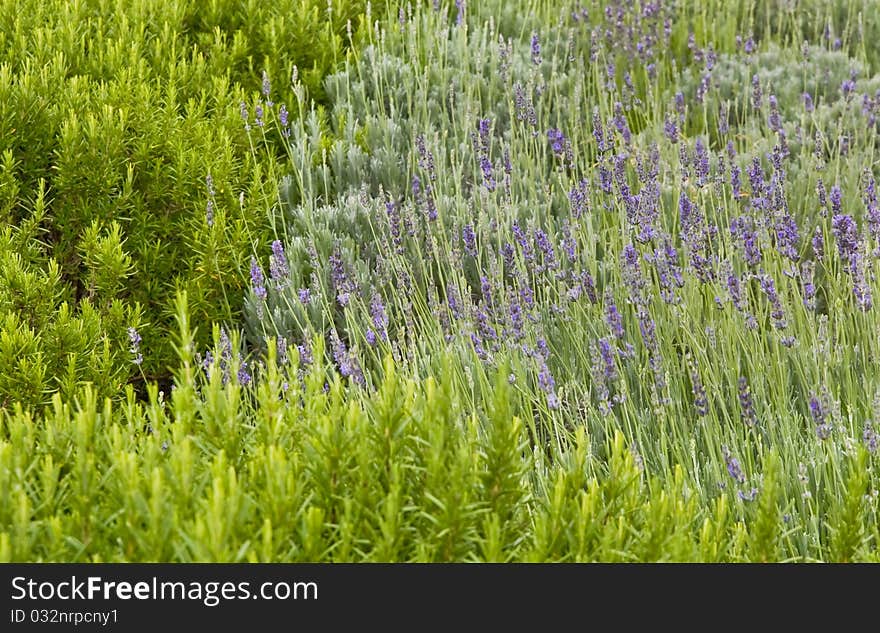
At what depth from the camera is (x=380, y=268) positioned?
420 centimetres

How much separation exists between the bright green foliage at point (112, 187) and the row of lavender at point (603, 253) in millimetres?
227

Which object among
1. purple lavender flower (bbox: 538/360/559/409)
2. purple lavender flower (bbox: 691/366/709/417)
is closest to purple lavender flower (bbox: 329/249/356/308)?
purple lavender flower (bbox: 538/360/559/409)

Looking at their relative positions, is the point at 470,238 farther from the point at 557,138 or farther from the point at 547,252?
the point at 557,138

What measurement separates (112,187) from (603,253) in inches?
85.7

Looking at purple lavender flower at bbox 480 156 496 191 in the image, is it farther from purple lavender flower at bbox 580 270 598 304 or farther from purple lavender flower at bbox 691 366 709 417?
purple lavender flower at bbox 691 366 709 417

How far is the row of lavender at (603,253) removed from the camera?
3.19m

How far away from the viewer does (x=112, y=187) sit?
13.3 feet

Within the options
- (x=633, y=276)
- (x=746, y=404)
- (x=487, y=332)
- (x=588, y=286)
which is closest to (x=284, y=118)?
(x=487, y=332)

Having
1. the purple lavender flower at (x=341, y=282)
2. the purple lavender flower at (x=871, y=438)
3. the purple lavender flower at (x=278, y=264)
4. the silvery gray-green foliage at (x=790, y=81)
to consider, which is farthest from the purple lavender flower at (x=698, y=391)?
the silvery gray-green foliage at (x=790, y=81)

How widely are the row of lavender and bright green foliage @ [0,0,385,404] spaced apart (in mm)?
227

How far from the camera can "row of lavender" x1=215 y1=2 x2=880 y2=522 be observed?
319 centimetres
